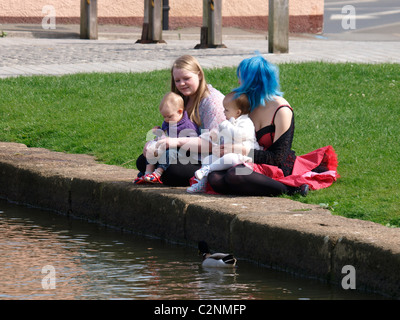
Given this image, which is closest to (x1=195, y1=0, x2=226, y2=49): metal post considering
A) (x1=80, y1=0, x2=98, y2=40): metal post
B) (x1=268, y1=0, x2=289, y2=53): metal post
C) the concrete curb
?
(x1=268, y1=0, x2=289, y2=53): metal post

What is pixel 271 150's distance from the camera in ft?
20.7

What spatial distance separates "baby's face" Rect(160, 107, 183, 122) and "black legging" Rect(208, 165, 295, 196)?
0.57 metres

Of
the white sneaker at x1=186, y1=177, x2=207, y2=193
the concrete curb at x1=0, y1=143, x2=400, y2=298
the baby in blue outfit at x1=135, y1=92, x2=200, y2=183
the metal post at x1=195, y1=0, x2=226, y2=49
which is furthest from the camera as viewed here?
the metal post at x1=195, y1=0, x2=226, y2=49

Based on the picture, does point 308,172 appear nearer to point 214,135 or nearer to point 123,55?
point 214,135

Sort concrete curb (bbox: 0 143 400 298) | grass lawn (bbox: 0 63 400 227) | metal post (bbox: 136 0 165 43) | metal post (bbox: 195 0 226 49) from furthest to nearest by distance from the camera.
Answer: metal post (bbox: 136 0 165 43) < metal post (bbox: 195 0 226 49) < grass lawn (bbox: 0 63 400 227) < concrete curb (bbox: 0 143 400 298)

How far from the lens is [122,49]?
50.4 feet

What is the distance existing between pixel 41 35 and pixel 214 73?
27.9 feet

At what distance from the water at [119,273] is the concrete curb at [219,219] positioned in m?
0.09

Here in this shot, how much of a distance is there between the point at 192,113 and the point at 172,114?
0.54 feet

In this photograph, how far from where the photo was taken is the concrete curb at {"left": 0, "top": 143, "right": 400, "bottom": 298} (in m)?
4.74

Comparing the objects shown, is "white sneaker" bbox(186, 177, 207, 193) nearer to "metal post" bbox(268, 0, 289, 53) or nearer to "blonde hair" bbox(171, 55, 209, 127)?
"blonde hair" bbox(171, 55, 209, 127)

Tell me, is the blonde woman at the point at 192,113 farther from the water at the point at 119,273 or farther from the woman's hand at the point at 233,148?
the water at the point at 119,273

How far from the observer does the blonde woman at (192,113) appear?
21.1 ft
